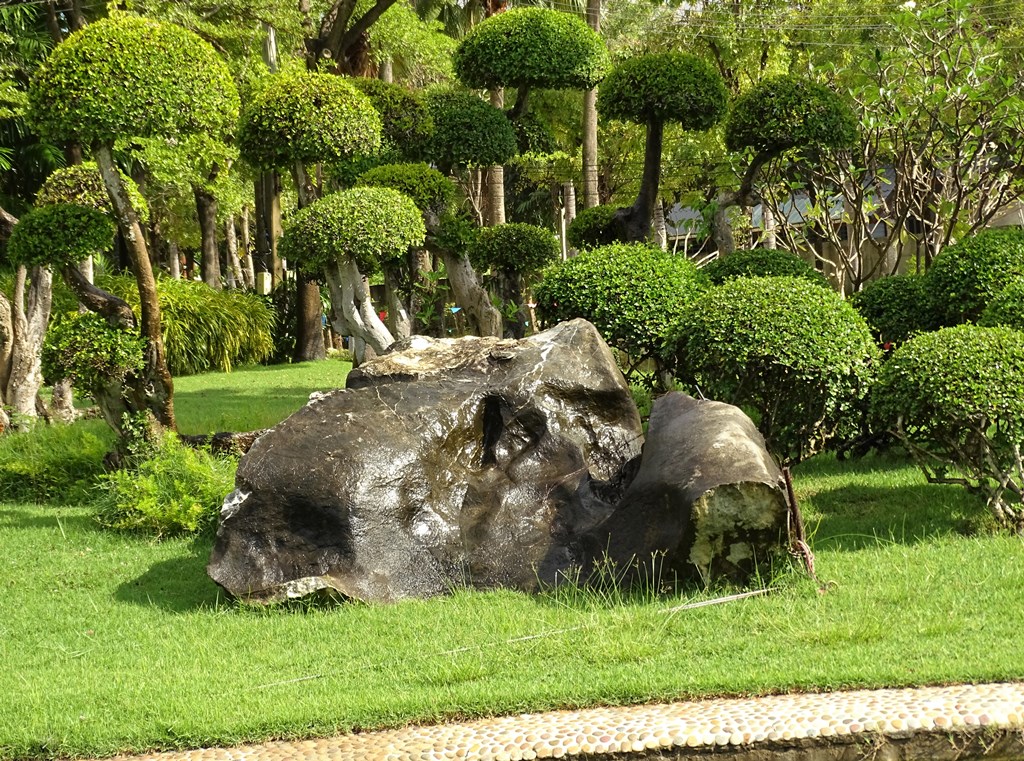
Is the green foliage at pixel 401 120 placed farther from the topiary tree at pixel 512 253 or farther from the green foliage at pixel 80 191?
the green foliage at pixel 80 191

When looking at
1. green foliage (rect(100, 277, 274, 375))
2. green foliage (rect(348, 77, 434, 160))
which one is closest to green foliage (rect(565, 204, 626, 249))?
green foliage (rect(348, 77, 434, 160))

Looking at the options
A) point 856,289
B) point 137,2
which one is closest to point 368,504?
point 856,289

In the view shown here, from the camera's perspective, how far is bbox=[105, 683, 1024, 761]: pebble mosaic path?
15.1 ft

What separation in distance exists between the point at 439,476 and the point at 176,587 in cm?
183

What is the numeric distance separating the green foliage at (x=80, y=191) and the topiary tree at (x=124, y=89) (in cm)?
70

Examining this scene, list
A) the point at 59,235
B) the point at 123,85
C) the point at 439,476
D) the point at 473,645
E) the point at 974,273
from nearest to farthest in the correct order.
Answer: the point at 473,645
the point at 439,476
the point at 123,85
the point at 974,273
the point at 59,235

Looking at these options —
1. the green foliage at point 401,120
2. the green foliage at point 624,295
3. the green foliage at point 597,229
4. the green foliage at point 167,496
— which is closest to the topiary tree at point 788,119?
the green foliage at point 597,229

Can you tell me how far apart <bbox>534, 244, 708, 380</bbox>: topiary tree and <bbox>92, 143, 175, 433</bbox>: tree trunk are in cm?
318

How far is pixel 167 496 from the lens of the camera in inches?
348

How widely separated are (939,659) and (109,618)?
15.0 ft

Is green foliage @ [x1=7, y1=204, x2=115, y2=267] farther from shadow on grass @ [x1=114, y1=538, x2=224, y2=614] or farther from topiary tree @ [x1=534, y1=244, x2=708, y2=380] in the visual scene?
topiary tree @ [x1=534, y1=244, x2=708, y2=380]

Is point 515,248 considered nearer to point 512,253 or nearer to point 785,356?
point 512,253

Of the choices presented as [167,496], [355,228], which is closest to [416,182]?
[355,228]

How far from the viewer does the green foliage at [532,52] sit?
1105 cm
